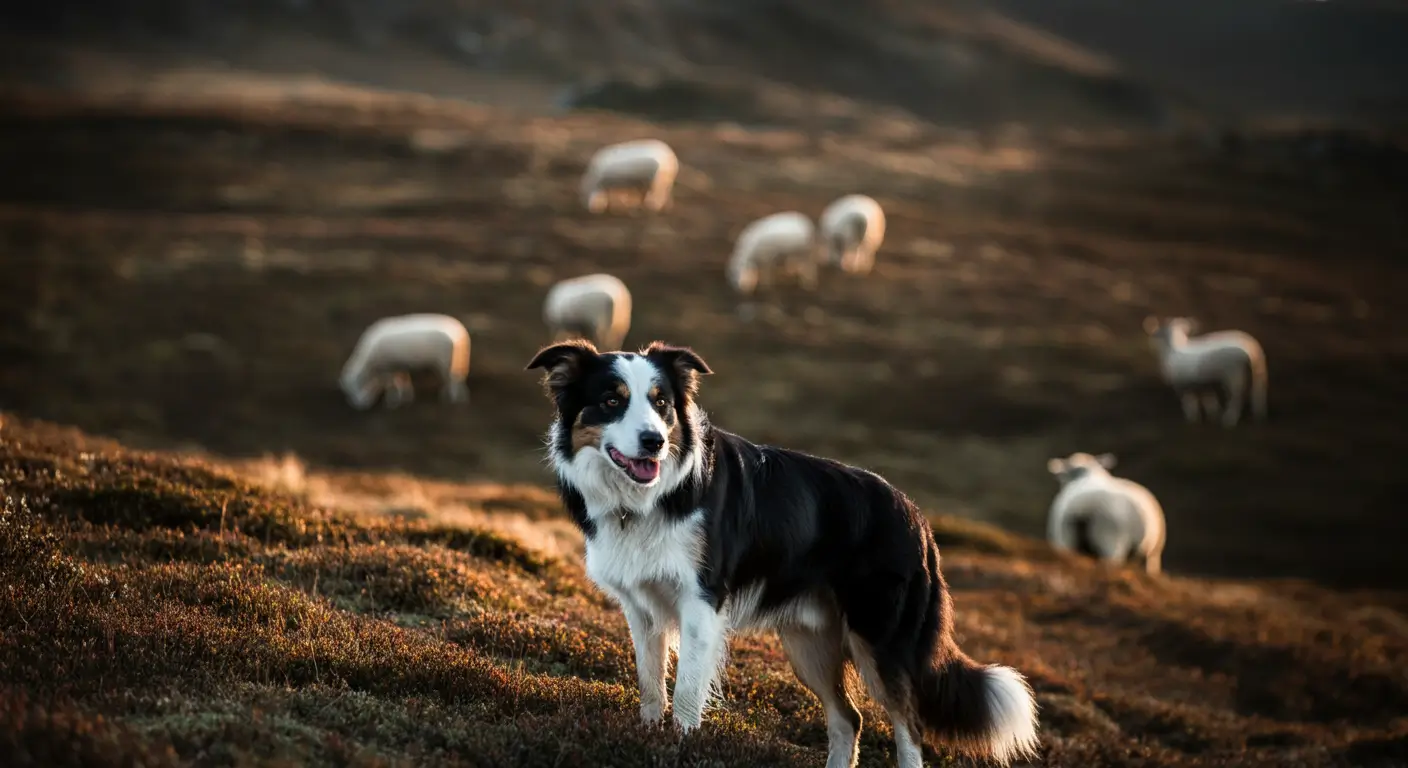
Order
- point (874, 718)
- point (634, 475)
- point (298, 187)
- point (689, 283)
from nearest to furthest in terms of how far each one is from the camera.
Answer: point (634, 475) < point (874, 718) < point (689, 283) < point (298, 187)

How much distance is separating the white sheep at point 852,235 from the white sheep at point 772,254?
65.7 inches

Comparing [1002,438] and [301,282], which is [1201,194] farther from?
[301,282]

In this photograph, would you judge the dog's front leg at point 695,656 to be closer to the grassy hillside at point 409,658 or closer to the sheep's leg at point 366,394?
the grassy hillside at point 409,658

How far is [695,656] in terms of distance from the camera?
20.4 feet

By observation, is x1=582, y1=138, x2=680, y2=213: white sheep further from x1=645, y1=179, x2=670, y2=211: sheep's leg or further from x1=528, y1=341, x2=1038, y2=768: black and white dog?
x1=528, y1=341, x2=1038, y2=768: black and white dog

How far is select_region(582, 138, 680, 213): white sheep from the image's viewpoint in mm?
46500

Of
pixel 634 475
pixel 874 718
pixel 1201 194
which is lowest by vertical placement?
pixel 874 718

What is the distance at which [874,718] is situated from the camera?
8.41 meters

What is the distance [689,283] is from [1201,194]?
130 ft

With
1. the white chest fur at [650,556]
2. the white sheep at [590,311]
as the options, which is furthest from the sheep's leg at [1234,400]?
the white chest fur at [650,556]

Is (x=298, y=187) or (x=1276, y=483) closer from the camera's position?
(x=1276, y=483)

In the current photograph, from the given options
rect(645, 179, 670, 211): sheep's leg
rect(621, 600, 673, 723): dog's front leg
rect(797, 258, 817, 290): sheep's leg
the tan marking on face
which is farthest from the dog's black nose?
rect(645, 179, 670, 211): sheep's leg

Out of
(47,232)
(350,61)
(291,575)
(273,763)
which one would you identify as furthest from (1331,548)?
(350,61)

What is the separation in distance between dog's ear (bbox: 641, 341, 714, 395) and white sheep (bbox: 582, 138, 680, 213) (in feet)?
131
